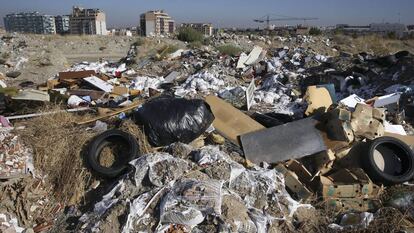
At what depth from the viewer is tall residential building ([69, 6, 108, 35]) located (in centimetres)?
5200

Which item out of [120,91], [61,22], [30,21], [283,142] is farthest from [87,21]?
[283,142]

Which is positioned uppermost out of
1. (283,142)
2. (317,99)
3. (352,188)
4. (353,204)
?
(317,99)

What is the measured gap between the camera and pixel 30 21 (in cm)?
7044

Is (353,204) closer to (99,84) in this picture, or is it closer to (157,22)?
(99,84)

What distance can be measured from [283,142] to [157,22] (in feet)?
173

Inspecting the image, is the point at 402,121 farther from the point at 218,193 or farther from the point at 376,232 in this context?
the point at 218,193

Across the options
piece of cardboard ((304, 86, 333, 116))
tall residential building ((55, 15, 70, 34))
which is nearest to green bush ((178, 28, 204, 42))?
piece of cardboard ((304, 86, 333, 116))

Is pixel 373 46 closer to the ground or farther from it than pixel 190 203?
farther from it

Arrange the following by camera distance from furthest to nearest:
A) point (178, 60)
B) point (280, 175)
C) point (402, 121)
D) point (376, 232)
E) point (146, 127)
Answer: point (178, 60) < point (402, 121) < point (146, 127) < point (280, 175) < point (376, 232)

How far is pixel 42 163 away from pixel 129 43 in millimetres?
17516

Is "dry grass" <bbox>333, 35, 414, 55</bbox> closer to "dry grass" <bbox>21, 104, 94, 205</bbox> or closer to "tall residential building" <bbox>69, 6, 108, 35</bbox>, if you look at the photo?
"dry grass" <bbox>21, 104, 94, 205</bbox>

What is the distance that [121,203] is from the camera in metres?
3.27

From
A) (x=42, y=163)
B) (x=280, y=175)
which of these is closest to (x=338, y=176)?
(x=280, y=175)

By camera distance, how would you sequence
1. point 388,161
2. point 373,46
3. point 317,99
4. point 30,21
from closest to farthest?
1. point 388,161
2. point 317,99
3. point 373,46
4. point 30,21
